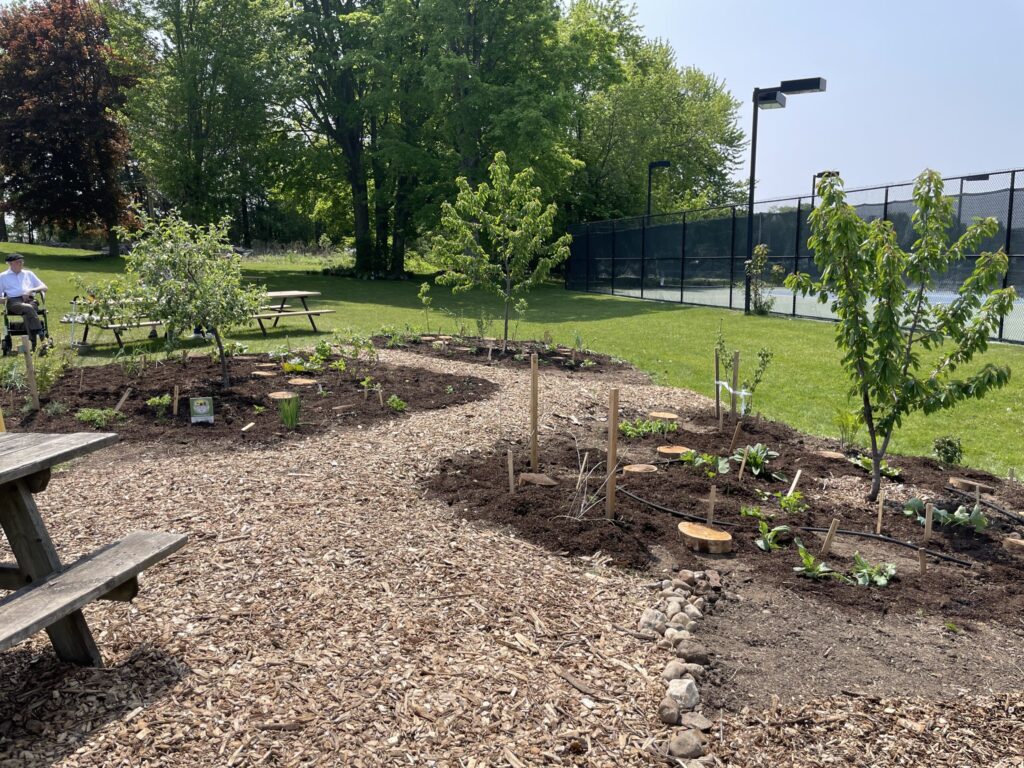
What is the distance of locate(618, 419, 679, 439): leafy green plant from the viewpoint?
6.53 metres

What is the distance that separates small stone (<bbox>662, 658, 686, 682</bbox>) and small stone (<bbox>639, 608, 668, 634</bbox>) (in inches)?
12.0

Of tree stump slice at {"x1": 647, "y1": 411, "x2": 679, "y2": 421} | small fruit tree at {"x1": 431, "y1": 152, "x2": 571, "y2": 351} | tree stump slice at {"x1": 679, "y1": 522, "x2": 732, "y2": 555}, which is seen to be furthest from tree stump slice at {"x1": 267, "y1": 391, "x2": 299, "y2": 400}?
small fruit tree at {"x1": 431, "y1": 152, "x2": 571, "y2": 351}

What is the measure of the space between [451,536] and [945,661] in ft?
7.79

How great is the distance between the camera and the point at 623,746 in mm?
2520

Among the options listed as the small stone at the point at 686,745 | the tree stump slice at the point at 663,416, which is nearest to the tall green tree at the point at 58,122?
the tree stump slice at the point at 663,416

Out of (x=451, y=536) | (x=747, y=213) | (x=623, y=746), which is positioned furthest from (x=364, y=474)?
(x=747, y=213)

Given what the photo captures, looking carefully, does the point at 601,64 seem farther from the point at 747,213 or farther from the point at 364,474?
the point at 364,474

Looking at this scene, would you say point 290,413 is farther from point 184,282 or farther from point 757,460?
point 757,460

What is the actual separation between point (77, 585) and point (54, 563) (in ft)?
0.89

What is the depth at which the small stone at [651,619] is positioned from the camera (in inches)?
129

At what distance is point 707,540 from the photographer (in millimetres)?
4098

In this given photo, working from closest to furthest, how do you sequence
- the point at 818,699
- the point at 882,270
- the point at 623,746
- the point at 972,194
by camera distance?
the point at 623,746
the point at 818,699
the point at 882,270
the point at 972,194

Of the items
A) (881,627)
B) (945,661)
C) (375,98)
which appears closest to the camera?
(945,661)

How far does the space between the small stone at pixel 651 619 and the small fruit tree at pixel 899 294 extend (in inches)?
98.7
